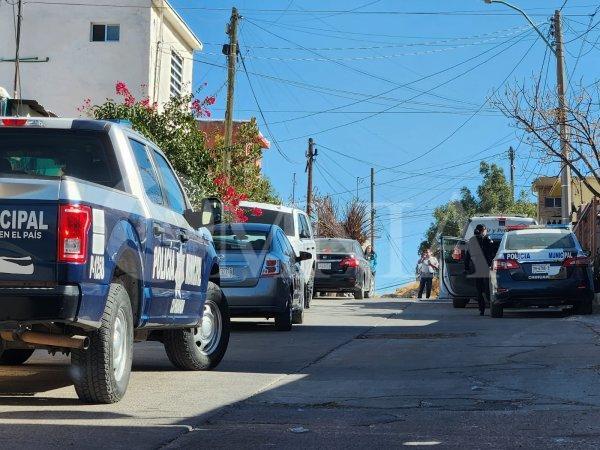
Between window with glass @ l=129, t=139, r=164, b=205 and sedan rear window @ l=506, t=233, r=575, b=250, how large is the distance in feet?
38.8

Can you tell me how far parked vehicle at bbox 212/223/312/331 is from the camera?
1532cm

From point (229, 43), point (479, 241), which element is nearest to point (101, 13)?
point (229, 43)

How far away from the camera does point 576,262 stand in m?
19.5

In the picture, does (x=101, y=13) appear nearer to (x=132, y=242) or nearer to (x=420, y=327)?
(x=420, y=327)

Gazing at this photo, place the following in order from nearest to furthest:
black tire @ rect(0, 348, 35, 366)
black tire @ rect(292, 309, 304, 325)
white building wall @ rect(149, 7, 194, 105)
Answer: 1. black tire @ rect(0, 348, 35, 366)
2. black tire @ rect(292, 309, 304, 325)
3. white building wall @ rect(149, 7, 194, 105)

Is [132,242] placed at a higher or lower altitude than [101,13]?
lower

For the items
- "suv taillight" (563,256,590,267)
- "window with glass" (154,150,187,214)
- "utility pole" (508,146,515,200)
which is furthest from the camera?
"utility pole" (508,146,515,200)

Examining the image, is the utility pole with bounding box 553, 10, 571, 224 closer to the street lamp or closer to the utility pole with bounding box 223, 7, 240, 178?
the street lamp

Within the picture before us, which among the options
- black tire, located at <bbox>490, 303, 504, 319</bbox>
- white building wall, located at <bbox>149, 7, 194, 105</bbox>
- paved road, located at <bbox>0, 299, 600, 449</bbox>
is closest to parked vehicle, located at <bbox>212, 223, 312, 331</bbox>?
paved road, located at <bbox>0, 299, 600, 449</bbox>

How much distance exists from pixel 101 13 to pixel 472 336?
2726 cm

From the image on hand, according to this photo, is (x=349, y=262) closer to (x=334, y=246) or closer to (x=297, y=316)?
(x=334, y=246)

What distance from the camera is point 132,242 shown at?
7887 mm

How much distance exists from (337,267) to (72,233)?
22556mm

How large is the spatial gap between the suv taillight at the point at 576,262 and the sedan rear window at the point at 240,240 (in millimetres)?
6287
